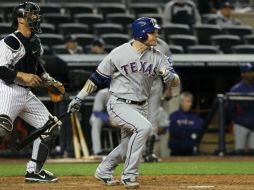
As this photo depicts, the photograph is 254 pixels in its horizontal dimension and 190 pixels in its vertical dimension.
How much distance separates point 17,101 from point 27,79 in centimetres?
28

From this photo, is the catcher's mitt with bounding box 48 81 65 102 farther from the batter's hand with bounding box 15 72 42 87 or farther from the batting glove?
the batting glove

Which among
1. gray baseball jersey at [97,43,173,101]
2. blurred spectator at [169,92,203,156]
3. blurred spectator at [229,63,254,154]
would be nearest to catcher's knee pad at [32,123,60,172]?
gray baseball jersey at [97,43,173,101]

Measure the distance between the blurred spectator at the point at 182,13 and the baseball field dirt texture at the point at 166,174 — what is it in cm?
455

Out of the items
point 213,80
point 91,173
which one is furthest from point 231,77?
point 91,173

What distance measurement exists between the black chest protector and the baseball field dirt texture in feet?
3.92

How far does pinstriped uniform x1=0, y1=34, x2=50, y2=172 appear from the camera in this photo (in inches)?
345

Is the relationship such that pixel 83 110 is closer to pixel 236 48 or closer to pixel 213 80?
pixel 213 80

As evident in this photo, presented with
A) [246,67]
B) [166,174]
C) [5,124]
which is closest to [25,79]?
[5,124]

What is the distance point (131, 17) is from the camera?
18.0 m

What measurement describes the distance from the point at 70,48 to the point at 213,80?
2746 millimetres

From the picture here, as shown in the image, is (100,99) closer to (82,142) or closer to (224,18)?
(82,142)

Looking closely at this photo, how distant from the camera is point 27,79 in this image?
8.77 m

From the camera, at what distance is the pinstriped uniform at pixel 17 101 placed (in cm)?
877

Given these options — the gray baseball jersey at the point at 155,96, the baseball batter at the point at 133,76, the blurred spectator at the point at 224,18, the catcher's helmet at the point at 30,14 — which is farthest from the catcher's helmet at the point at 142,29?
the blurred spectator at the point at 224,18
